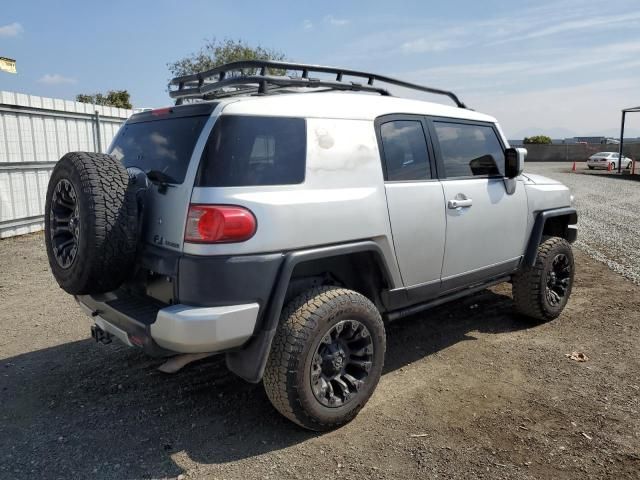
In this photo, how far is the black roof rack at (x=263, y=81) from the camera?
127 inches

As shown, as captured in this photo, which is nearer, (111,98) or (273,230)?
(273,230)

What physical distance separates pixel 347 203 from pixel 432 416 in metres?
1.50

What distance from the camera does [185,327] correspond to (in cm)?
253

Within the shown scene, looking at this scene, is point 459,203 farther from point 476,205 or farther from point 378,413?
point 378,413

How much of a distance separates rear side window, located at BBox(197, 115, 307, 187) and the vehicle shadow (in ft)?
5.08

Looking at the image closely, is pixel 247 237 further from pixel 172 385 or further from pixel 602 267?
pixel 602 267

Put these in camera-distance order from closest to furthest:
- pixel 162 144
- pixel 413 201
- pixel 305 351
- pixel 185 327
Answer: pixel 185 327
pixel 305 351
pixel 162 144
pixel 413 201

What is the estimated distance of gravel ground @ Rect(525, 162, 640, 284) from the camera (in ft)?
24.6

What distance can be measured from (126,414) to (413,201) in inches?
93.8

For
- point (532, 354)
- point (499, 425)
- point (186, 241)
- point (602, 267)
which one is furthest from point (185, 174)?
point (602, 267)

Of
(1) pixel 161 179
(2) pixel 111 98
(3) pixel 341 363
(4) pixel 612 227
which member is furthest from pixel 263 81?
(2) pixel 111 98

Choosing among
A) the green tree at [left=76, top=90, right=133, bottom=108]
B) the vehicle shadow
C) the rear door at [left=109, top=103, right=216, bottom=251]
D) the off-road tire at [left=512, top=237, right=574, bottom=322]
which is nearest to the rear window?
the rear door at [left=109, top=103, right=216, bottom=251]

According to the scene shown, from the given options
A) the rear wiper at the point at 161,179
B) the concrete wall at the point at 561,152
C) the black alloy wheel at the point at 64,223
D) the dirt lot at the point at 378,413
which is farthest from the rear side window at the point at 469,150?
the concrete wall at the point at 561,152

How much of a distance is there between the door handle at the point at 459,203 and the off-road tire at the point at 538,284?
49.7 inches
